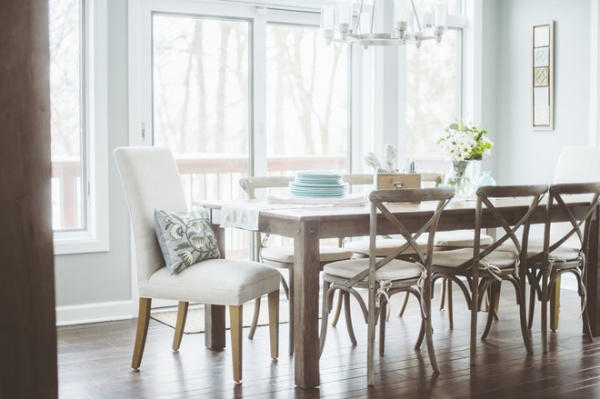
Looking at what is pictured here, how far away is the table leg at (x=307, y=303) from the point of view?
331 centimetres

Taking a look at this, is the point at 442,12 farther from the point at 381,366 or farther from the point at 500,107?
the point at 500,107

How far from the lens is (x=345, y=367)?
147 inches

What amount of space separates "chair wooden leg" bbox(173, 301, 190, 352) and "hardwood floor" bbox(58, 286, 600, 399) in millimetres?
54

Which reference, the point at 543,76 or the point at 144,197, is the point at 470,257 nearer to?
the point at 144,197

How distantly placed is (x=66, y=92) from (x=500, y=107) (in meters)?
3.56

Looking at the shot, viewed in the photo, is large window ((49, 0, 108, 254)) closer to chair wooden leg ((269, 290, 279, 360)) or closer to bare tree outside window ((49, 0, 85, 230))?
bare tree outside window ((49, 0, 85, 230))

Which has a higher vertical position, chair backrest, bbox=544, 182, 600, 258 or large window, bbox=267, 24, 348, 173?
large window, bbox=267, 24, 348, 173

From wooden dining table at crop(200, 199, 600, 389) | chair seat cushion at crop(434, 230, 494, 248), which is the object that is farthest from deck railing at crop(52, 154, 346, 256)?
wooden dining table at crop(200, 199, 600, 389)

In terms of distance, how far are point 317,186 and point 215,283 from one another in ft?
2.57

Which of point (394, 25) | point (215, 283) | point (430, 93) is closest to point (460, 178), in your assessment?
point (394, 25)

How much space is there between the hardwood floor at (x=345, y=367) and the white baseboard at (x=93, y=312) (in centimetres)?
9

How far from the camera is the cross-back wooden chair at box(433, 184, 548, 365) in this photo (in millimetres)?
3730

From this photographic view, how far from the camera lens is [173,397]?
129 inches

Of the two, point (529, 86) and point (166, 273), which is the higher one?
point (529, 86)
